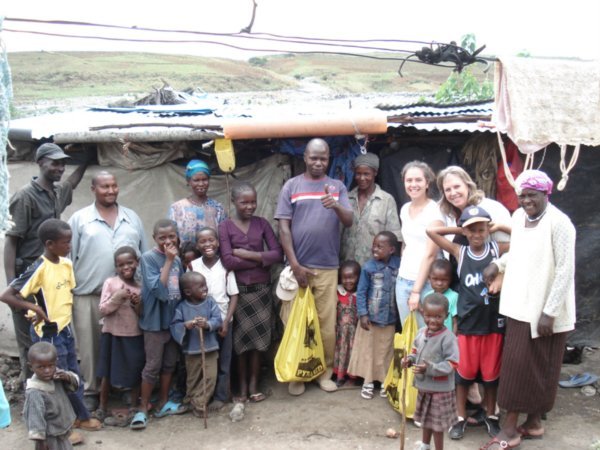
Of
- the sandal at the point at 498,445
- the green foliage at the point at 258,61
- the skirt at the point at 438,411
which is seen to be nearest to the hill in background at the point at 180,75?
the green foliage at the point at 258,61

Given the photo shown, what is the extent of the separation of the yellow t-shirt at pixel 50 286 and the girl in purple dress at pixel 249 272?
130 centimetres

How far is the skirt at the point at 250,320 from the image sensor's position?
5555mm

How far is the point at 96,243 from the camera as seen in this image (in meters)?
5.26

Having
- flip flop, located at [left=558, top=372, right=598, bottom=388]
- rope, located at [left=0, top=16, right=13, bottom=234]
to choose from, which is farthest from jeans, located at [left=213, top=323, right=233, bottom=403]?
flip flop, located at [left=558, top=372, right=598, bottom=388]

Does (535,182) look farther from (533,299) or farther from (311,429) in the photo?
(311,429)

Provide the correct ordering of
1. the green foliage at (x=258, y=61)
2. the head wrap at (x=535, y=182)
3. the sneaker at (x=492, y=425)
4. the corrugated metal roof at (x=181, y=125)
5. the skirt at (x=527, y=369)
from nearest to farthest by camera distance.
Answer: the head wrap at (x=535, y=182) < the skirt at (x=527, y=369) < the sneaker at (x=492, y=425) < the corrugated metal roof at (x=181, y=125) < the green foliage at (x=258, y=61)

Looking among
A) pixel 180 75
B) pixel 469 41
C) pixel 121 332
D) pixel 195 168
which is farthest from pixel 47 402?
pixel 180 75

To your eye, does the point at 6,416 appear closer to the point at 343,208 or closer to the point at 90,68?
the point at 343,208

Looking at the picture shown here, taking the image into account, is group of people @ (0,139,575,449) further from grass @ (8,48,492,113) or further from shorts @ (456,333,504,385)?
grass @ (8,48,492,113)

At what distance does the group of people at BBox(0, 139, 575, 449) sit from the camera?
4.37m

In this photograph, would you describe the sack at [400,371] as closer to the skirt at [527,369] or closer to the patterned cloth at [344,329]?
the patterned cloth at [344,329]

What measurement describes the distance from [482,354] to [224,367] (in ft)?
7.10

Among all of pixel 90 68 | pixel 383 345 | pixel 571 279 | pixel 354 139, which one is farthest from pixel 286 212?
pixel 90 68

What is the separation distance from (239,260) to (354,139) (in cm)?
157
